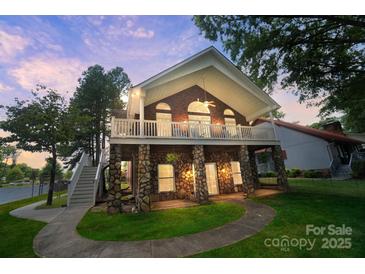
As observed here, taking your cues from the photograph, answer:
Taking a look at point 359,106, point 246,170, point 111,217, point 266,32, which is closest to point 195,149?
point 246,170

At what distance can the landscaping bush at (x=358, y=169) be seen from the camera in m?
13.1

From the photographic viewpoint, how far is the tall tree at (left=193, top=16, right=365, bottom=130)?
786 centimetres

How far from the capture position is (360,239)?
12.4ft

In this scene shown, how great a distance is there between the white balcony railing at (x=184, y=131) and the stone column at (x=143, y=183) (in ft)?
2.83

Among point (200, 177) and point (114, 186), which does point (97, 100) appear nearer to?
point (114, 186)

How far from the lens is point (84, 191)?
33.6 feet

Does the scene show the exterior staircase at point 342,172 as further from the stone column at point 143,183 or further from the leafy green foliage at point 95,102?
the leafy green foliage at point 95,102

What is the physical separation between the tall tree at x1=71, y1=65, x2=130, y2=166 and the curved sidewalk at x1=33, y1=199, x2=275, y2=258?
54.7 ft

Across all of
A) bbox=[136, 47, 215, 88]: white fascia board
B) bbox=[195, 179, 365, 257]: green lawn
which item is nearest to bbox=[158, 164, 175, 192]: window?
bbox=[136, 47, 215, 88]: white fascia board

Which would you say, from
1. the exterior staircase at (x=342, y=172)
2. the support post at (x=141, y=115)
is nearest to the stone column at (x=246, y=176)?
the support post at (x=141, y=115)

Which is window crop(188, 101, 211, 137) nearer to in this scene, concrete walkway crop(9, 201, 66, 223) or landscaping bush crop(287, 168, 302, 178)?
concrete walkway crop(9, 201, 66, 223)

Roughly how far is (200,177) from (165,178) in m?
2.67

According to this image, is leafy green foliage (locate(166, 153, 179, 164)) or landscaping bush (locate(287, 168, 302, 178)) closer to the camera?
leafy green foliage (locate(166, 153, 179, 164))
